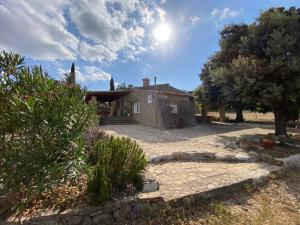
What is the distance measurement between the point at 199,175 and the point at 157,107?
12790 millimetres

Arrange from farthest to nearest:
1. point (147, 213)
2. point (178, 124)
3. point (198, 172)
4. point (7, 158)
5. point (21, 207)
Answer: point (178, 124) → point (198, 172) → point (147, 213) → point (21, 207) → point (7, 158)

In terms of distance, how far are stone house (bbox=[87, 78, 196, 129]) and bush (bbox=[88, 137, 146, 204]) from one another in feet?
41.8

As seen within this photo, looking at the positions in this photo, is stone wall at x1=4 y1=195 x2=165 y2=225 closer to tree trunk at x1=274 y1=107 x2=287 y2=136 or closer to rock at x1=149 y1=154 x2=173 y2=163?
rock at x1=149 y1=154 x2=173 y2=163

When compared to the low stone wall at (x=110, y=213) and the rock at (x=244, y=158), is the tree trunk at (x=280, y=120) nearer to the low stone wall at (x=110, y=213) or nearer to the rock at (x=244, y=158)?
the rock at (x=244, y=158)

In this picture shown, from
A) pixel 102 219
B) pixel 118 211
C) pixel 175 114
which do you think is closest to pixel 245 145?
pixel 118 211

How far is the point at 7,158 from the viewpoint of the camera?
3.38m

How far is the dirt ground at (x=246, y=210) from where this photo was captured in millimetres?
4508

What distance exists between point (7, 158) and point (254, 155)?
26.1 ft

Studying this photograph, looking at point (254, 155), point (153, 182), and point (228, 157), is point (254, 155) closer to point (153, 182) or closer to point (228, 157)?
point (228, 157)

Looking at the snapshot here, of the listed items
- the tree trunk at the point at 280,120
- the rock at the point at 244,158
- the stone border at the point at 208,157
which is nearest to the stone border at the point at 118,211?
the stone border at the point at 208,157

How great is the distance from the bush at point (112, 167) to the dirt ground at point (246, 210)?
0.88 m

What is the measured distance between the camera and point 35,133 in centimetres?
345

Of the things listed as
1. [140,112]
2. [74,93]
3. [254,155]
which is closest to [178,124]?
[140,112]

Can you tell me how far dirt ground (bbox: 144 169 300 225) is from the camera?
14.8ft
